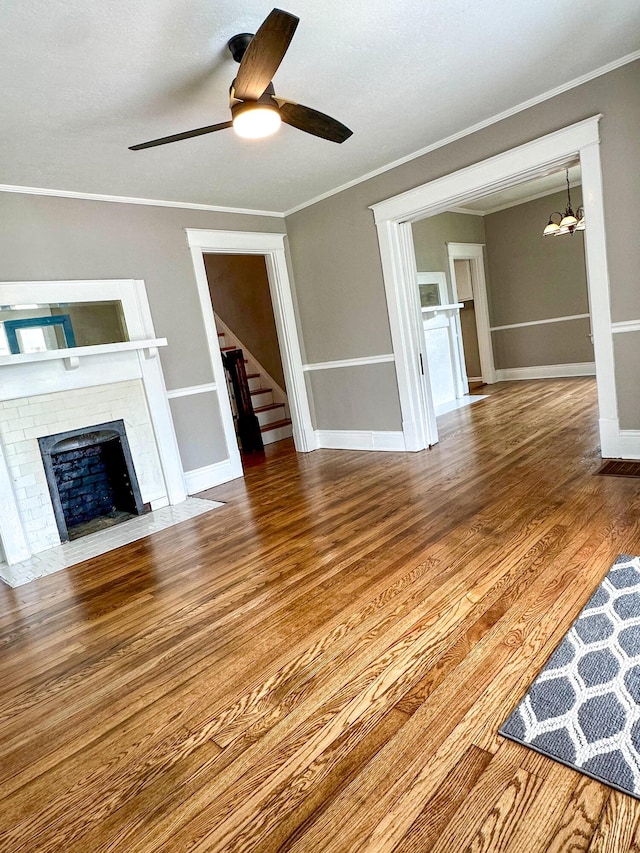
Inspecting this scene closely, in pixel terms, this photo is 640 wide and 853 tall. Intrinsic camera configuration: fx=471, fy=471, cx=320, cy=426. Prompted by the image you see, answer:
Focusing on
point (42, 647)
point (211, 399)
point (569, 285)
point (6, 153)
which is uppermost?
point (6, 153)

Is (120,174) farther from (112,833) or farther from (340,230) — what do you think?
(112,833)

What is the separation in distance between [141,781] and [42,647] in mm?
1174

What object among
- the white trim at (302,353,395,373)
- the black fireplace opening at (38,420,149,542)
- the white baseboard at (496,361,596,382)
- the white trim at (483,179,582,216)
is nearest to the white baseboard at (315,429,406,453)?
the white trim at (302,353,395,373)

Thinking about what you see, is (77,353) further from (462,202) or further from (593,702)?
(593,702)

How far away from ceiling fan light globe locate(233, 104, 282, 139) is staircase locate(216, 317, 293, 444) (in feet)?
14.3

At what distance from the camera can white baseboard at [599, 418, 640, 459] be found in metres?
3.39

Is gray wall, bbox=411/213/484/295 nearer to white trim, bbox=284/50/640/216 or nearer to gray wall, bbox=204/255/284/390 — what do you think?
white trim, bbox=284/50/640/216

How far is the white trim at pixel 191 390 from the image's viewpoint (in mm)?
4340

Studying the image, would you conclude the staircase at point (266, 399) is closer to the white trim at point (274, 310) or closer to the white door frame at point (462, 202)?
the white trim at point (274, 310)

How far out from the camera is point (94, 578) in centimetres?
293

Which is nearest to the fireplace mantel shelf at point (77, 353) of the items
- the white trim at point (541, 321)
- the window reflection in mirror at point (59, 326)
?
the window reflection in mirror at point (59, 326)

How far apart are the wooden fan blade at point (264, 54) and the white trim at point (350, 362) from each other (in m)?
2.91

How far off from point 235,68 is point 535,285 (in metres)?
6.81

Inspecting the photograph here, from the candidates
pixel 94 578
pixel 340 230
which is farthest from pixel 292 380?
pixel 94 578
